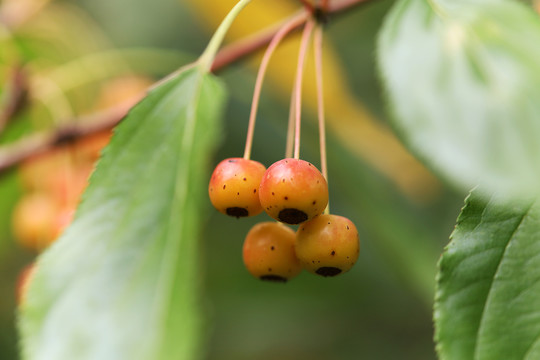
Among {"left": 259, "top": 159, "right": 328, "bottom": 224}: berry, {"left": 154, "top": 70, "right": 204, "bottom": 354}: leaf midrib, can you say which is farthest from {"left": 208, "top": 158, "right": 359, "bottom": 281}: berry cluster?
{"left": 154, "top": 70, "right": 204, "bottom": 354}: leaf midrib

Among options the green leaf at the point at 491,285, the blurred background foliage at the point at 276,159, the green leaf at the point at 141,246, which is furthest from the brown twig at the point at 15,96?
the green leaf at the point at 491,285

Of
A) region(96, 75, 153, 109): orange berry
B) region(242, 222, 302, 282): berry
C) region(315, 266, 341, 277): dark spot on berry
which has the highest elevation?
region(96, 75, 153, 109): orange berry

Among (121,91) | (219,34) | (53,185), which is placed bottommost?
(219,34)

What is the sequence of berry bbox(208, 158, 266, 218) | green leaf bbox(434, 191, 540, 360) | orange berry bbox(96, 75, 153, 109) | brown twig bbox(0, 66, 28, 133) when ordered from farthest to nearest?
orange berry bbox(96, 75, 153, 109)
brown twig bbox(0, 66, 28, 133)
berry bbox(208, 158, 266, 218)
green leaf bbox(434, 191, 540, 360)

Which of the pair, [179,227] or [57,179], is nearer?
[179,227]

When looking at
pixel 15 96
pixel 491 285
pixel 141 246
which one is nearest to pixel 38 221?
pixel 15 96

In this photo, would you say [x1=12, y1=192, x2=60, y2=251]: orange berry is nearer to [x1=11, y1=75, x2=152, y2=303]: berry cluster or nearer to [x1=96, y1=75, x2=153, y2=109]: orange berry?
[x1=11, y1=75, x2=152, y2=303]: berry cluster

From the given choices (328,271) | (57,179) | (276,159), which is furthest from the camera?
(276,159)

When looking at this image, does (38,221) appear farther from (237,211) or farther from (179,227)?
(237,211)
